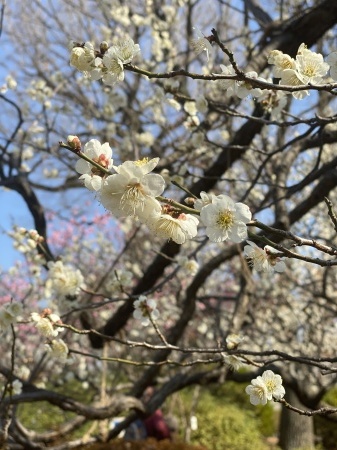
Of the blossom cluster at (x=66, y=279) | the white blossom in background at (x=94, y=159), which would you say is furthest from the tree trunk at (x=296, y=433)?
the white blossom in background at (x=94, y=159)

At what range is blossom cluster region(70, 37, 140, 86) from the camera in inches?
54.0

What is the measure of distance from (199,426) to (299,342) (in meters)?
3.88

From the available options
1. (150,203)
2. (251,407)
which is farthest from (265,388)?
(251,407)

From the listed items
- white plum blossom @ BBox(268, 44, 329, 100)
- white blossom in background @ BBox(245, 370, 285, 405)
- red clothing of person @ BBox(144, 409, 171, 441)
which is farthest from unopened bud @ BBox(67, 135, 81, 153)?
red clothing of person @ BBox(144, 409, 171, 441)

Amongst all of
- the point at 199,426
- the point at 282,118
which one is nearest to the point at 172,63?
the point at 282,118

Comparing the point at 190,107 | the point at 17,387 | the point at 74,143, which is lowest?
the point at 74,143

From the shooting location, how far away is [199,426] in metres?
10.4

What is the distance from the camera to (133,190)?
996 millimetres

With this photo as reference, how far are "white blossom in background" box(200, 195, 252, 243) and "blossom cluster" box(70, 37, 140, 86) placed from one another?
1.55 feet

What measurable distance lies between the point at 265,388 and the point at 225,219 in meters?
0.72

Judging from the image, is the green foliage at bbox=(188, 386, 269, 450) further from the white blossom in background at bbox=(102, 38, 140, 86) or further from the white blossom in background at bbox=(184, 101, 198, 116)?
the white blossom in background at bbox=(102, 38, 140, 86)

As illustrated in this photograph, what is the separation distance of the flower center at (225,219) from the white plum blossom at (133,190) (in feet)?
0.56

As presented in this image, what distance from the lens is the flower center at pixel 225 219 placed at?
44.8 inches

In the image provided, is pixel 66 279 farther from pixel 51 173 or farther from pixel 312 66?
pixel 51 173
